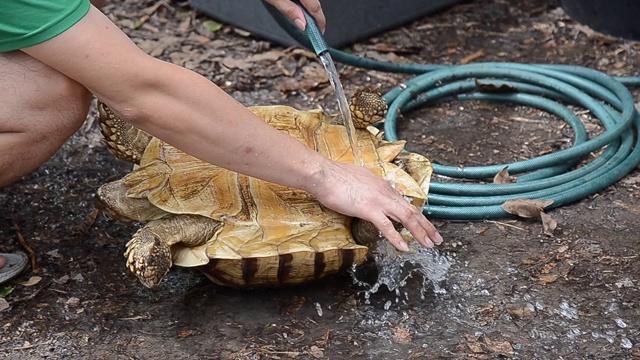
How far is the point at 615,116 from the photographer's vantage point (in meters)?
3.79

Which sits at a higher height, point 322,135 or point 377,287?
point 322,135

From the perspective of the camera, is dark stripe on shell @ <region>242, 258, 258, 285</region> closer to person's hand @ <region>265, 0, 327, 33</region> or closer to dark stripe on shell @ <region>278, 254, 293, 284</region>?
dark stripe on shell @ <region>278, 254, 293, 284</region>

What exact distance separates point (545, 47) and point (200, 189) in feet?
8.23

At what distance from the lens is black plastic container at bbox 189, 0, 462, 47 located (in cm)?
457

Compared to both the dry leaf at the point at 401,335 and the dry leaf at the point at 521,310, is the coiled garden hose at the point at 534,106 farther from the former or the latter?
the dry leaf at the point at 401,335

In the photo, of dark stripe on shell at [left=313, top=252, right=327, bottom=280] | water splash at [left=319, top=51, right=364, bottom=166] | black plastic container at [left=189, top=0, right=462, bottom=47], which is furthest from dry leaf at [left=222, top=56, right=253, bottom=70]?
dark stripe on shell at [left=313, top=252, right=327, bottom=280]

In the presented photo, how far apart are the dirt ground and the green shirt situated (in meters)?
0.90

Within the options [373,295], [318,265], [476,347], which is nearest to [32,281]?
[318,265]

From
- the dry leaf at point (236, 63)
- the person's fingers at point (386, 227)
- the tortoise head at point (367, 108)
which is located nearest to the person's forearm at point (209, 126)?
the person's fingers at point (386, 227)

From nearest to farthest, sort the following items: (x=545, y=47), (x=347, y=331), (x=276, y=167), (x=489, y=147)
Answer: (x=276, y=167) → (x=347, y=331) → (x=489, y=147) → (x=545, y=47)

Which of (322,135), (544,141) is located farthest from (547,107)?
(322,135)

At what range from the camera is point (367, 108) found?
9.82ft

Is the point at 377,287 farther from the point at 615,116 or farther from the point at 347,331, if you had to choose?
the point at 615,116

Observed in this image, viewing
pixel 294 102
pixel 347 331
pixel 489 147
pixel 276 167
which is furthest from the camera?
pixel 294 102
